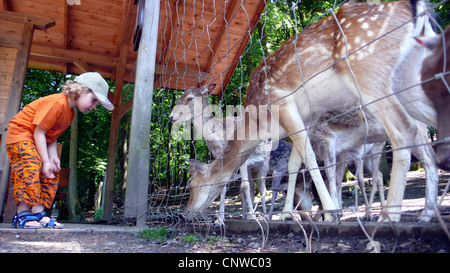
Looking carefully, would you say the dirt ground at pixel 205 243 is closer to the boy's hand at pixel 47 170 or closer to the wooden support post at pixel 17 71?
the boy's hand at pixel 47 170

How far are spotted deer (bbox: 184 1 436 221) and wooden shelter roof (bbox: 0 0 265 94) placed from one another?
1839 millimetres

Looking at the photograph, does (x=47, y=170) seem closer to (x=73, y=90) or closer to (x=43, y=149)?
(x=43, y=149)

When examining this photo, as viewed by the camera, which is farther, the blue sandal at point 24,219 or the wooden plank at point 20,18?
the wooden plank at point 20,18

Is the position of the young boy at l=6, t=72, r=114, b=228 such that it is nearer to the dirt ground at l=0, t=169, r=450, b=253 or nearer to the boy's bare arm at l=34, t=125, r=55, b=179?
the boy's bare arm at l=34, t=125, r=55, b=179

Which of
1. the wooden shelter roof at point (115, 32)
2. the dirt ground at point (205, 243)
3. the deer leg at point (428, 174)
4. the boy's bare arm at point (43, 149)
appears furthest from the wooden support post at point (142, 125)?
the deer leg at point (428, 174)

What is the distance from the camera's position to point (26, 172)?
311cm

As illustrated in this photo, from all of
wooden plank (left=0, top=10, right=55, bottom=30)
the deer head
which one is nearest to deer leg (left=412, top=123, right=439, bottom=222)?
the deer head

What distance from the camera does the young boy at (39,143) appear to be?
313 cm

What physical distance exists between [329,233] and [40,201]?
2.69 meters

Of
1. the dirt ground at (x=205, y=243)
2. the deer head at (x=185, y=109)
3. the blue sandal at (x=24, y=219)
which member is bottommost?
the dirt ground at (x=205, y=243)

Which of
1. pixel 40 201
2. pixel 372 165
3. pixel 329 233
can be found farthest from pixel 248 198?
pixel 329 233

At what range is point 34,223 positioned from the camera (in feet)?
10.3

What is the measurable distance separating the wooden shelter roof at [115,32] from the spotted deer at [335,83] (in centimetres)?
184

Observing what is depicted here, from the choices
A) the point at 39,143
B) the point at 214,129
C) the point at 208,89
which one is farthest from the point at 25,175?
the point at 208,89
